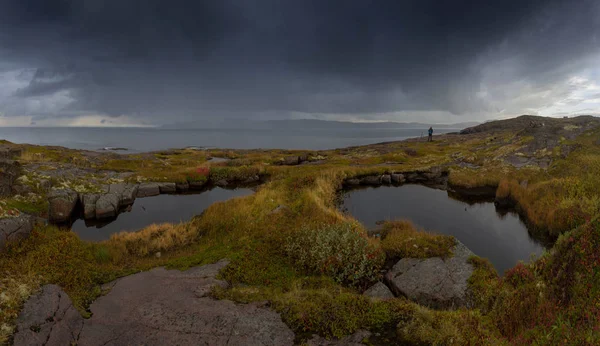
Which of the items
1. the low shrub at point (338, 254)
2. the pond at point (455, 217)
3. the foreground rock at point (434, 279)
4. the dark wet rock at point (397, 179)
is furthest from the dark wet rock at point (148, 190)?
the dark wet rock at point (397, 179)

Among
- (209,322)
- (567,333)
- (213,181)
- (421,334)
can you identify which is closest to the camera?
(567,333)

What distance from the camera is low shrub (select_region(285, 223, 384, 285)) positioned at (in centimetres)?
1426

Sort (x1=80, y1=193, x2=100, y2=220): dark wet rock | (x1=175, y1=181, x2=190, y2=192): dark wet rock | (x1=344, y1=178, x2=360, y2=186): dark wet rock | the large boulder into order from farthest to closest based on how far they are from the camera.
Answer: (x1=344, y1=178, x2=360, y2=186): dark wet rock < (x1=175, y1=181, x2=190, y2=192): dark wet rock < the large boulder < (x1=80, y1=193, x2=100, y2=220): dark wet rock

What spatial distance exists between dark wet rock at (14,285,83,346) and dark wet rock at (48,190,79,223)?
801 inches

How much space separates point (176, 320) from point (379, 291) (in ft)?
27.7

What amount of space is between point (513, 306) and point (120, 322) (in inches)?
511

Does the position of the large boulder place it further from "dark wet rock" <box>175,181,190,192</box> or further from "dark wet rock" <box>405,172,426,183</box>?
"dark wet rock" <box>405,172,426,183</box>

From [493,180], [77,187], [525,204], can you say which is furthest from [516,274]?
[77,187]

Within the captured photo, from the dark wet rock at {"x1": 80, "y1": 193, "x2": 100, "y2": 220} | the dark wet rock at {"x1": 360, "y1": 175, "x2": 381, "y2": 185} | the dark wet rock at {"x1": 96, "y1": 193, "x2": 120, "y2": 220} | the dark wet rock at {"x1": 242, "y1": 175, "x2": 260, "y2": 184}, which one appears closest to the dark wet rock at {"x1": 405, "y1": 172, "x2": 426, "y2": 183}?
the dark wet rock at {"x1": 360, "y1": 175, "x2": 381, "y2": 185}

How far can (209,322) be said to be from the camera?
9180mm

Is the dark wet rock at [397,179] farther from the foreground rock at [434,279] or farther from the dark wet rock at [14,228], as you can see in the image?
the dark wet rock at [14,228]

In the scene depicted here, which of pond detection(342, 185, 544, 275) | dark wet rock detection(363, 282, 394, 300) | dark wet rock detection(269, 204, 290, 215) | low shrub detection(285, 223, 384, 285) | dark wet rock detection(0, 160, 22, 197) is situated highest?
dark wet rock detection(0, 160, 22, 197)

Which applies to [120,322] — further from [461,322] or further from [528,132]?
[528,132]

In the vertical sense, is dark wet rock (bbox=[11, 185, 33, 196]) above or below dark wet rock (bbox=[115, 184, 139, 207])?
above
